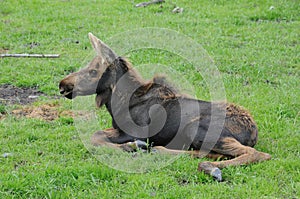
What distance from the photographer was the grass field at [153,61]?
20.8ft

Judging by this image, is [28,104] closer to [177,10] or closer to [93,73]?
[93,73]

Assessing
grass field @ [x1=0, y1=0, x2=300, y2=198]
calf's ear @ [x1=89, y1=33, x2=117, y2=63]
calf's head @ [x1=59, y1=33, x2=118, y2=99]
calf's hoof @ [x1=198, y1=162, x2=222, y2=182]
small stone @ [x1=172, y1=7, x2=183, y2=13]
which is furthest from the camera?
small stone @ [x1=172, y1=7, x2=183, y2=13]

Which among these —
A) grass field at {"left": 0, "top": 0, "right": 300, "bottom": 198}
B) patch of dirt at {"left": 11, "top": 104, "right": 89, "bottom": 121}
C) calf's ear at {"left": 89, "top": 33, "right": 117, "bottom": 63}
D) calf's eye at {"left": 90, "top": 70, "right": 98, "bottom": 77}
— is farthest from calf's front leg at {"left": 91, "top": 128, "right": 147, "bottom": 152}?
patch of dirt at {"left": 11, "top": 104, "right": 89, "bottom": 121}

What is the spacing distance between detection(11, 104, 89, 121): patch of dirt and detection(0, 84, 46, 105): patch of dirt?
447mm

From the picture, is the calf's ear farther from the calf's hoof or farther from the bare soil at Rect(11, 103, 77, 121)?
the calf's hoof

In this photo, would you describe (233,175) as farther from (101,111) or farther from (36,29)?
(36,29)

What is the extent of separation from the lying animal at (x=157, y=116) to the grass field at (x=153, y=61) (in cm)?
34

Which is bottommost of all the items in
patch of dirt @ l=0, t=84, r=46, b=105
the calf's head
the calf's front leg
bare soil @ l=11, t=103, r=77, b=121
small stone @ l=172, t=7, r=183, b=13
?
patch of dirt @ l=0, t=84, r=46, b=105

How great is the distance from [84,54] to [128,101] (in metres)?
4.72

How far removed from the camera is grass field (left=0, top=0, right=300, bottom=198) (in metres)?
6.34

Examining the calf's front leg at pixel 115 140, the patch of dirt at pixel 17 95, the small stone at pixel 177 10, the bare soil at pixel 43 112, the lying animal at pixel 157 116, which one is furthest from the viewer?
the small stone at pixel 177 10

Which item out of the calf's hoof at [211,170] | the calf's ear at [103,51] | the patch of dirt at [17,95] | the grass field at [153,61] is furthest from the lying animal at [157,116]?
the patch of dirt at [17,95]

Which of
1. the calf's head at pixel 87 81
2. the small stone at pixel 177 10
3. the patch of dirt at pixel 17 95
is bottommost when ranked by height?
the patch of dirt at pixel 17 95

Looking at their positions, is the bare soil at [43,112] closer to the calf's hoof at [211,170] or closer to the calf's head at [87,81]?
the calf's head at [87,81]
